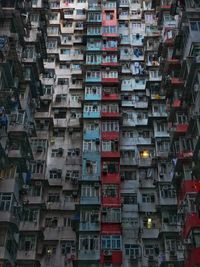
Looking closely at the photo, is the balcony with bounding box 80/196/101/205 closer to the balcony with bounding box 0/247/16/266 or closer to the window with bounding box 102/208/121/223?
the window with bounding box 102/208/121/223

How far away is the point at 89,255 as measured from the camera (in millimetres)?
30688

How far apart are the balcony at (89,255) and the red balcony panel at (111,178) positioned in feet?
17.5

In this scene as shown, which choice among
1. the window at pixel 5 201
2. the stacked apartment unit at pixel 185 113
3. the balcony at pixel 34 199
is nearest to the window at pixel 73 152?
the balcony at pixel 34 199

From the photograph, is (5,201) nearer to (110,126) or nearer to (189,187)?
(189,187)

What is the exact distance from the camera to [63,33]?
47.4m

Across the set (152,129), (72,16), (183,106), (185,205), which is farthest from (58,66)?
(185,205)

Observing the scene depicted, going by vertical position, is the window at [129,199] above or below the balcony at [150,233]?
above

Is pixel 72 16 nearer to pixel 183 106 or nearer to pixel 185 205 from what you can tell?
pixel 183 106

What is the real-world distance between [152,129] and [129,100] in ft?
14.0

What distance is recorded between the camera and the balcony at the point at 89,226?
1252 inches

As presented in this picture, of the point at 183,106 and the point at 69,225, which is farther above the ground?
the point at 183,106

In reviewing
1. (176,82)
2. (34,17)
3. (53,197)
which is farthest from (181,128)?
(34,17)

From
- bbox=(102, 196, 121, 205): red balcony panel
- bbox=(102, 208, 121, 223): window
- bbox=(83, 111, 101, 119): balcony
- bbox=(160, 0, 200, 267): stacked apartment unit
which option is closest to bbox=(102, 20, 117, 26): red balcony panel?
bbox=(160, 0, 200, 267): stacked apartment unit

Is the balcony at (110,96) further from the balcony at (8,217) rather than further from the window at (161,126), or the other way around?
the balcony at (8,217)
